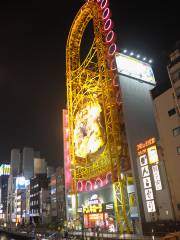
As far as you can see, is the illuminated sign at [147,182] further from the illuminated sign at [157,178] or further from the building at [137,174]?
the illuminated sign at [157,178]

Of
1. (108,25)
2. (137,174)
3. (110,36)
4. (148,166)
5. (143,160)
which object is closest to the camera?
(148,166)

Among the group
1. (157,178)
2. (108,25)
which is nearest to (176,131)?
(157,178)

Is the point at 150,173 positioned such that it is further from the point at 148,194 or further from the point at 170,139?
the point at 170,139

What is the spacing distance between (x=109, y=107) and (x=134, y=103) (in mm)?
6037

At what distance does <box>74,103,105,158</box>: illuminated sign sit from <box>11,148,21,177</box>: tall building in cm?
10915

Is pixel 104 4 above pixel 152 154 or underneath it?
above

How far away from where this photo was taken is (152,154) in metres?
40.0

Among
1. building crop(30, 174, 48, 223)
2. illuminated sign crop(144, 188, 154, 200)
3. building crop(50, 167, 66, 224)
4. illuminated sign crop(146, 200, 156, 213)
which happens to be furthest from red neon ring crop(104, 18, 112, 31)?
building crop(30, 174, 48, 223)

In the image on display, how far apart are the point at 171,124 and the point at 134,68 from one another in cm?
2140

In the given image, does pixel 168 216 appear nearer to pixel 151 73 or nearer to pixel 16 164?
pixel 151 73

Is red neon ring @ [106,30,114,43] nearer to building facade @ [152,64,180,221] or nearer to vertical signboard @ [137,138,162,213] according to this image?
building facade @ [152,64,180,221]

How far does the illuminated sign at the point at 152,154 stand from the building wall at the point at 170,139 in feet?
4.32

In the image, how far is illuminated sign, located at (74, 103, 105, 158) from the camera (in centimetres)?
5634

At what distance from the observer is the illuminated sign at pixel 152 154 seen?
129ft
